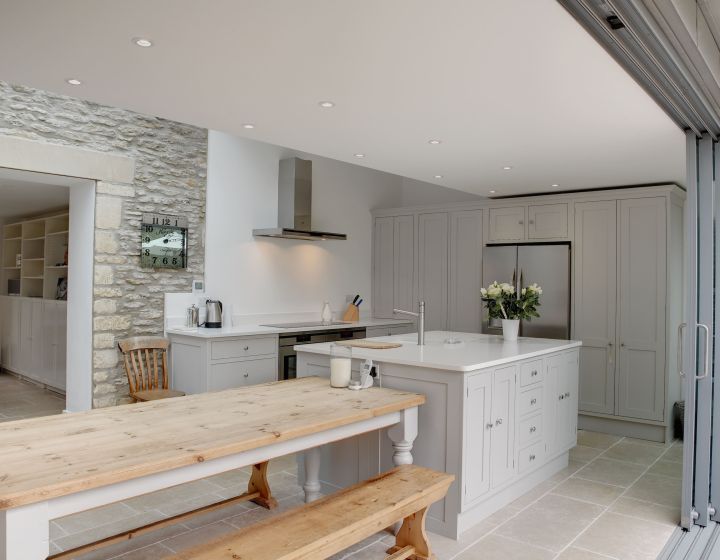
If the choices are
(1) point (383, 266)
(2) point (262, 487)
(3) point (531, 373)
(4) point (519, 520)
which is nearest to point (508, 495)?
(4) point (519, 520)

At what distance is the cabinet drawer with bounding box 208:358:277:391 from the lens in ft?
15.7

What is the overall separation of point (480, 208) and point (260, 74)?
158 inches

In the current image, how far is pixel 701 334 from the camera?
10.4 feet

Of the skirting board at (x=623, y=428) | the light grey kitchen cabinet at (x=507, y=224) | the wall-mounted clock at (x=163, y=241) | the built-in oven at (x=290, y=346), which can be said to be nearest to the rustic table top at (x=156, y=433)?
the built-in oven at (x=290, y=346)

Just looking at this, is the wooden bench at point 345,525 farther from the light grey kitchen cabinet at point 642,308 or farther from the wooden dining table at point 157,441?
the light grey kitchen cabinet at point 642,308

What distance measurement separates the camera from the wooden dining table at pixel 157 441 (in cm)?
157

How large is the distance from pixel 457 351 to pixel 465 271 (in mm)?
2843

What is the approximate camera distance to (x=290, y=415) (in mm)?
2416

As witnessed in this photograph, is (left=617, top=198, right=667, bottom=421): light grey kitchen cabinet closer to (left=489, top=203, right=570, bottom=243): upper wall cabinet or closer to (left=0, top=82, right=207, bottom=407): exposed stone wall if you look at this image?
(left=489, top=203, right=570, bottom=243): upper wall cabinet

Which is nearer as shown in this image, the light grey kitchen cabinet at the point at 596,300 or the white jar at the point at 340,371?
the white jar at the point at 340,371

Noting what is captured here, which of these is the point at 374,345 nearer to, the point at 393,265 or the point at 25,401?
the point at 393,265

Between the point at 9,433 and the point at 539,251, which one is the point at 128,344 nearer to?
the point at 9,433

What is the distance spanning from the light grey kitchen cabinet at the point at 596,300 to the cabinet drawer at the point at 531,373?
6.07ft

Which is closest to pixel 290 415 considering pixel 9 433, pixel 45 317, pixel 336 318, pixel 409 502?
pixel 409 502
